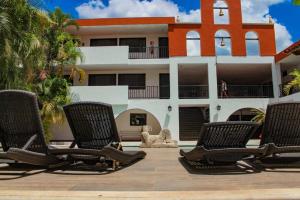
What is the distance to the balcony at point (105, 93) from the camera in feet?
67.1

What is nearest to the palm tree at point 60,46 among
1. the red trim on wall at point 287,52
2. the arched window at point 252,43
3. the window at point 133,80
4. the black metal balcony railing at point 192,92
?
the window at point 133,80

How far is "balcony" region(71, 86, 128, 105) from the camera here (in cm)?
2045

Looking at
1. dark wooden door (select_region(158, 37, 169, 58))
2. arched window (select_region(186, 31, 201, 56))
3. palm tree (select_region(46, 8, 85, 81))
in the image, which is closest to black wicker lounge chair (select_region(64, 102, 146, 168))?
palm tree (select_region(46, 8, 85, 81))

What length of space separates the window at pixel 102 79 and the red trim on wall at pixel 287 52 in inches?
422

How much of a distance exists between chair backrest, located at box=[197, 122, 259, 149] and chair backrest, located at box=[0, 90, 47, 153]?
262cm

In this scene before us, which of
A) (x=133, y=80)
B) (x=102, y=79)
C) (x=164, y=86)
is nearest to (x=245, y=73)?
(x=164, y=86)

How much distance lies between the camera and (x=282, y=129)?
5.57 metres

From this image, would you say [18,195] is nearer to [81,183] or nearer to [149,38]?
[81,183]

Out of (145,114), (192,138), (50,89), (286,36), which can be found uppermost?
(286,36)

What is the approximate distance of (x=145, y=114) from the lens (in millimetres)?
22859

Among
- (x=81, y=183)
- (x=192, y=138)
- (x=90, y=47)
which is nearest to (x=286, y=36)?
(x=192, y=138)

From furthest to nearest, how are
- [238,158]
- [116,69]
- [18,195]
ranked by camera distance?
[116,69] < [238,158] < [18,195]

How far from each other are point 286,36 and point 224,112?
6.73 metres

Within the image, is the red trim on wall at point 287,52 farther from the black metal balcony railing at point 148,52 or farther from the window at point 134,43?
the window at point 134,43
